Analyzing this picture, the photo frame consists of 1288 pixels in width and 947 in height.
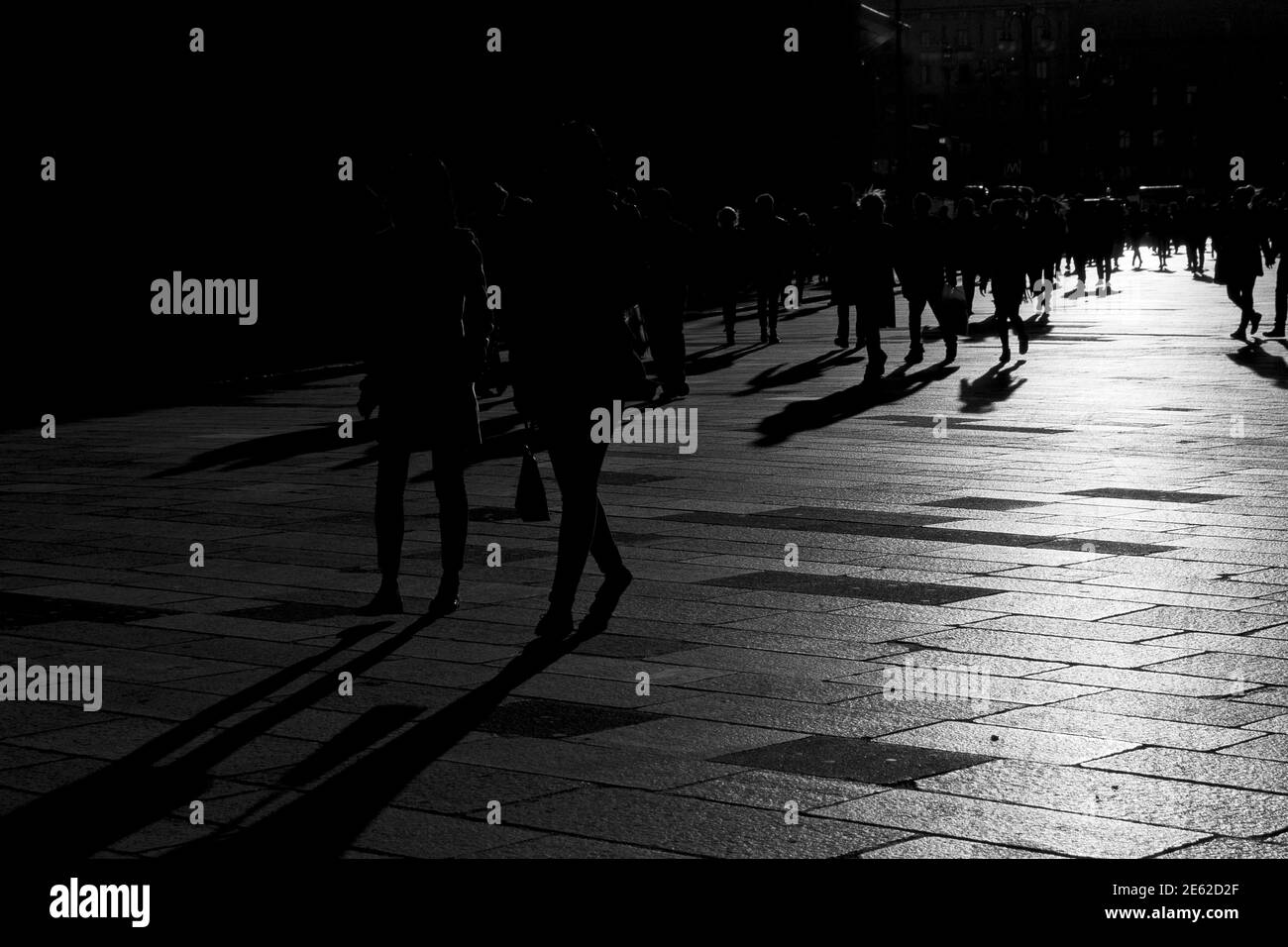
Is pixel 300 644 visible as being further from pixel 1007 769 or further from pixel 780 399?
pixel 780 399

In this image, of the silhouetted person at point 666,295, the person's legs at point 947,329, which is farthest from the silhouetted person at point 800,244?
the silhouetted person at point 666,295

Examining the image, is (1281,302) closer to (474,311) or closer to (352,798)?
(474,311)

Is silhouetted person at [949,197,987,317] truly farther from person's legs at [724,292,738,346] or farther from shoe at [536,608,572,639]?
shoe at [536,608,572,639]

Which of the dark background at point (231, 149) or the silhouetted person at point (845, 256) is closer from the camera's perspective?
the silhouetted person at point (845, 256)

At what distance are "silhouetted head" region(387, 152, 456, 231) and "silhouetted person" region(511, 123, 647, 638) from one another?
1.69ft

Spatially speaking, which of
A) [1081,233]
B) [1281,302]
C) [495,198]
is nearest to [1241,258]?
[1281,302]

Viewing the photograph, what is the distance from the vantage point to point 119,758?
217 inches

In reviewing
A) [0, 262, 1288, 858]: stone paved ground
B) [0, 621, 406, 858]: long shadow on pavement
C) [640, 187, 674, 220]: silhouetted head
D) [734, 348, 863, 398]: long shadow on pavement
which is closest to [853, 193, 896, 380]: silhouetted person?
[734, 348, 863, 398]: long shadow on pavement

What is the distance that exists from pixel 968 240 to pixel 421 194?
20.7 metres

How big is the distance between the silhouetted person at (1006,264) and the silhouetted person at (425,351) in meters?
13.1

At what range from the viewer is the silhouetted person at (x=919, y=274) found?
21.1 m

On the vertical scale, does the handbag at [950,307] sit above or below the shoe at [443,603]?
above

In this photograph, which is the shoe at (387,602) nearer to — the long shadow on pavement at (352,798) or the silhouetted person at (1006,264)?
the long shadow on pavement at (352,798)

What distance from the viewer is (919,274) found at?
2161 cm
